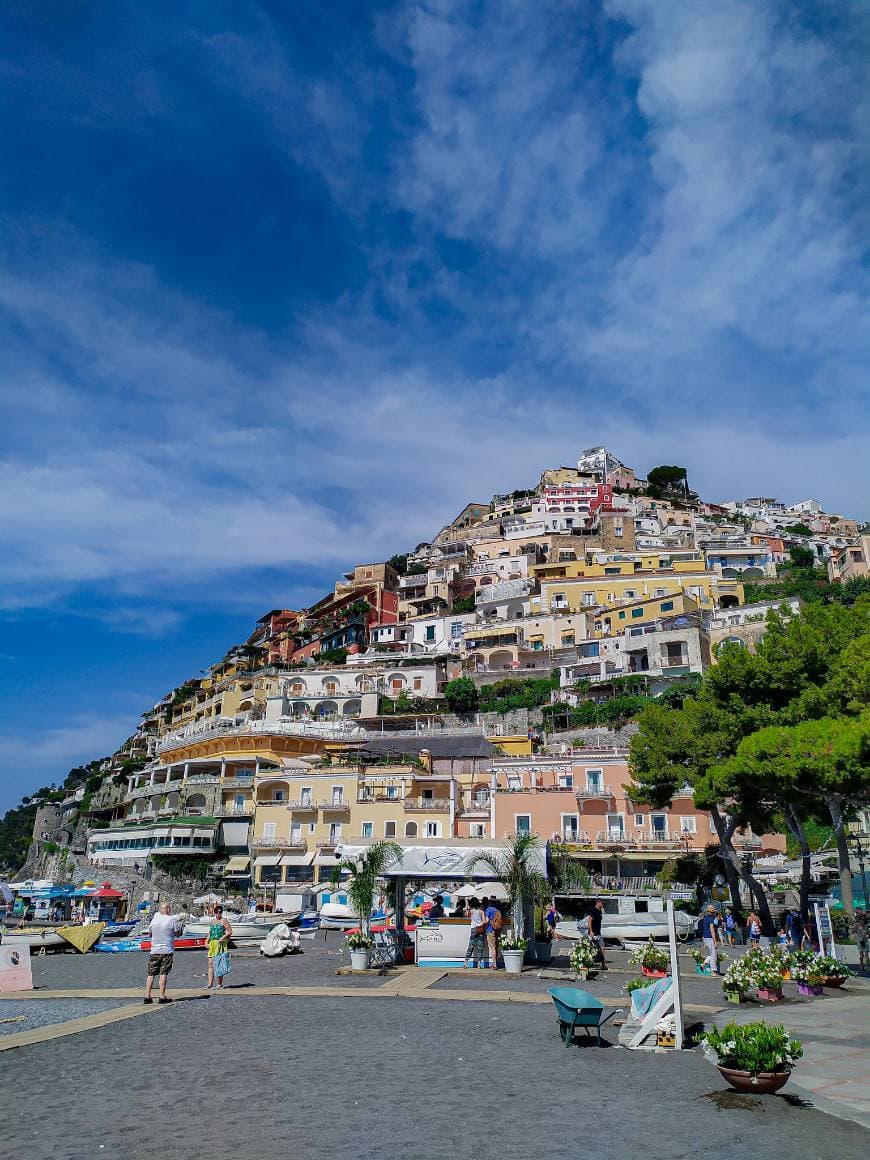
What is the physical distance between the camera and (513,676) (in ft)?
A: 208

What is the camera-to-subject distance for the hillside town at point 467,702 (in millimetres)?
41531

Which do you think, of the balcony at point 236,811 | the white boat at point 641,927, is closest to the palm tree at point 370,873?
the white boat at point 641,927

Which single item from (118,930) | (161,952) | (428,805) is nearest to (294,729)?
(428,805)

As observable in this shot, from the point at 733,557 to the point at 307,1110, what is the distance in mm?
73518

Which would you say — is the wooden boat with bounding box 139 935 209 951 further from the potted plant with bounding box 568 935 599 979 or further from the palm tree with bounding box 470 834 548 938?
the potted plant with bounding box 568 935 599 979

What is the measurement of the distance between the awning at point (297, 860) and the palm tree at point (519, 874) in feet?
86.0

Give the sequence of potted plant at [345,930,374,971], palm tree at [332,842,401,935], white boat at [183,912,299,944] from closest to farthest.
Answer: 1. potted plant at [345,930,374,971]
2. palm tree at [332,842,401,935]
3. white boat at [183,912,299,944]

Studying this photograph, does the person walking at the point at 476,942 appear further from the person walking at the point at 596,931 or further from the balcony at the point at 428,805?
the balcony at the point at 428,805

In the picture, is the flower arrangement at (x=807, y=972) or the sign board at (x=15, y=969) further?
the sign board at (x=15, y=969)

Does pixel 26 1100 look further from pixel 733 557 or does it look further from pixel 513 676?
pixel 733 557

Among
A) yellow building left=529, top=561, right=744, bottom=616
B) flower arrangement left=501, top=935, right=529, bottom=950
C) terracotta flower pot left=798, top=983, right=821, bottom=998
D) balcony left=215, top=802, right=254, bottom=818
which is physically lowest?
terracotta flower pot left=798, top=983, right=821, bottom=998

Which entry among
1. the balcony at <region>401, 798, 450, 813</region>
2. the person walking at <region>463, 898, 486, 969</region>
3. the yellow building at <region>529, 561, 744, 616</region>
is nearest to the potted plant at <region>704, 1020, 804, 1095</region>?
the person walking at <region>463, 898, 486, 969</region>

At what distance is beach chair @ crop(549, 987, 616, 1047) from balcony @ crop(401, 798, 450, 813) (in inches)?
1264

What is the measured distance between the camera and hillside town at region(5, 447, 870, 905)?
41.5m
